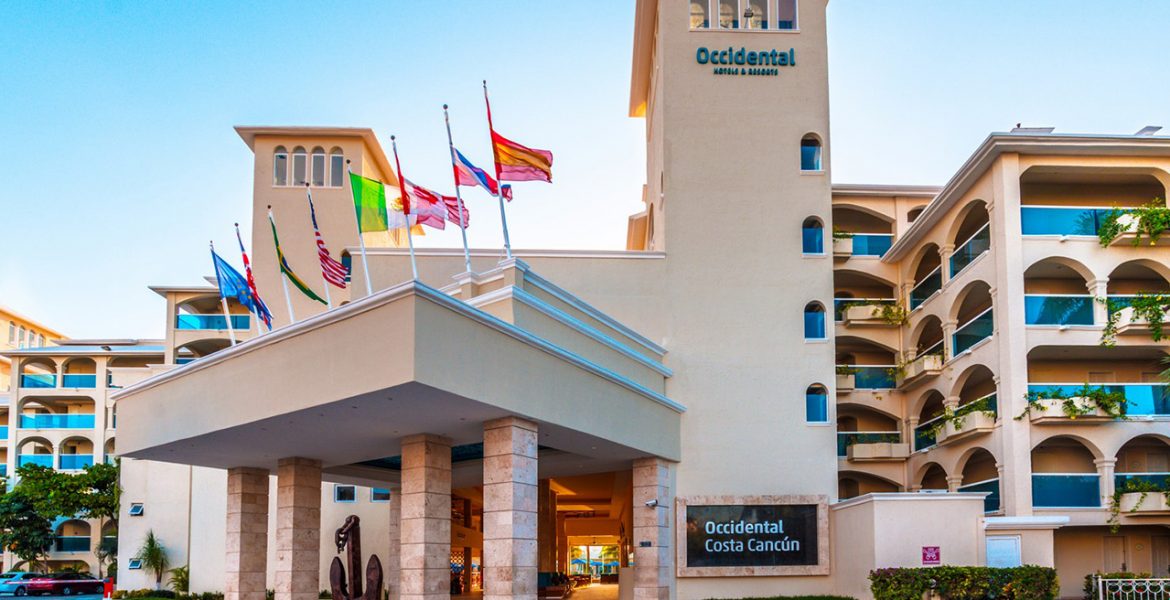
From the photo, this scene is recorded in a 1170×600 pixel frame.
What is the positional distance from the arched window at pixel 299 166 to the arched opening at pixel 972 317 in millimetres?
24915

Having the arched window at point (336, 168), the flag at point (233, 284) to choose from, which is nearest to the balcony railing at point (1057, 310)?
the flag at point (233, 284)

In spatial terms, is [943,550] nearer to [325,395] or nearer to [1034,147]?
[1034,147]

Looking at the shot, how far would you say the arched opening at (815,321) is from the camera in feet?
112

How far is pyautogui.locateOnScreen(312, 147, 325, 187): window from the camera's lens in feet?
142

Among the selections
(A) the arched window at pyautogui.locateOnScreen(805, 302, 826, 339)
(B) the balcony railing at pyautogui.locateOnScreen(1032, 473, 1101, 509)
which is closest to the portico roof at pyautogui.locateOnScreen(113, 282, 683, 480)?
(A) the arched window at pyautogui.locateOnScreen(805, 302, 826, 339)

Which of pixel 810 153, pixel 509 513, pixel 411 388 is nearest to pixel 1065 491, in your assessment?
pixel 810 153

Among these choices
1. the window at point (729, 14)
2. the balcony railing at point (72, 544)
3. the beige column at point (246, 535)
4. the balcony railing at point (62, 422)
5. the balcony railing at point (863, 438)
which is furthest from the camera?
the balcony railing at point (62, 422)

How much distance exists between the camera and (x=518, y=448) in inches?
921

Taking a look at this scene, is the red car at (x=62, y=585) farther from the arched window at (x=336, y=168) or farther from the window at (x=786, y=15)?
the window at (x=786, y=15)

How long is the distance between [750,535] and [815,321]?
22.9ft

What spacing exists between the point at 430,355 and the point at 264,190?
25.0 m

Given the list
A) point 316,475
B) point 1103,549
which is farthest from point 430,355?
point 1103,549

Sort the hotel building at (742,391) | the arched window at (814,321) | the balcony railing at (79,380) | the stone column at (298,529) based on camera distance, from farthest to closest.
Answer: the balcony railing at (79,380), the arched window at (814,321), the stone column at (298,529), the hotel building at (742,391)

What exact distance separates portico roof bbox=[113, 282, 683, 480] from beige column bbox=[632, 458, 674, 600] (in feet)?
3.21
